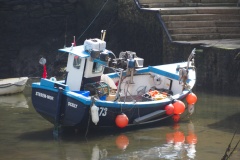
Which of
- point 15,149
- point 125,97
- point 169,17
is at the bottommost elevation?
point 15,149

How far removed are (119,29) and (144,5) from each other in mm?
1631

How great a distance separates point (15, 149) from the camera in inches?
563

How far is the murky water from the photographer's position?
14.0m

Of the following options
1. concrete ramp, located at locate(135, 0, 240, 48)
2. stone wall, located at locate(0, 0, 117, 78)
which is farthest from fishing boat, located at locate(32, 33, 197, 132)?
stone wall, located at locate(0, 0, 117, 78)

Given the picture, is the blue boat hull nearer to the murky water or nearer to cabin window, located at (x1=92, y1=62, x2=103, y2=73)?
the murky water

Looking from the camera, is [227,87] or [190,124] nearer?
[190,124]

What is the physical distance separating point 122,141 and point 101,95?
3.56 ft

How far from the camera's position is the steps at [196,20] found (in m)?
21.8

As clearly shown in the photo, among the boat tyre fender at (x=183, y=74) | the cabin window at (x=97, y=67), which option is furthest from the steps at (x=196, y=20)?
the cabin window at (x=97, y=67)

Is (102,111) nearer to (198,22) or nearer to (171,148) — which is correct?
(171,148)

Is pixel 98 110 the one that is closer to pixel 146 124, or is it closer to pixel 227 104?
pixel 146 124

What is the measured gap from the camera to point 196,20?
22.1 metres

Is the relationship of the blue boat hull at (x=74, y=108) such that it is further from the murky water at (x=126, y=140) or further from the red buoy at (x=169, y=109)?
the red buoy at (x=169, y=109)

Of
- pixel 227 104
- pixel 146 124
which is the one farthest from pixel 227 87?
pixel 146 124
